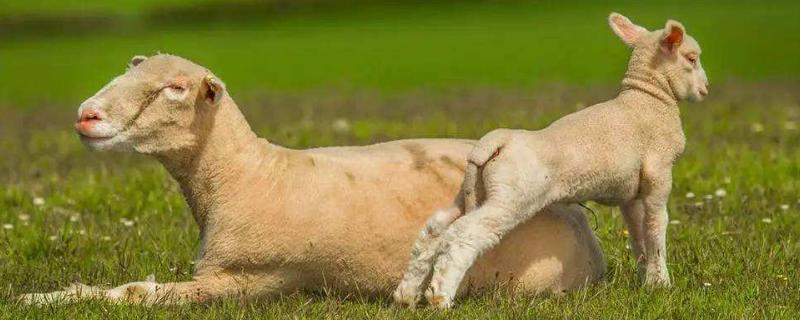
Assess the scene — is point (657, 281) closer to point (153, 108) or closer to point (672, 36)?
point (672, 36)

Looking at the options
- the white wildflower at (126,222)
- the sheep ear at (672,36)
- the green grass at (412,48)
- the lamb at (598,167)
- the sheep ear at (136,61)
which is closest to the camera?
the lamb at (598,167)

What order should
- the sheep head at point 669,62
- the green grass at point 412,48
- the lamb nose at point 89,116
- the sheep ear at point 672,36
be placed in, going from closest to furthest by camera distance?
the lamb nose at point 89,116
the sheep ear at point 672,36
the sheep head at point 669,62
the green grass at point 412,48

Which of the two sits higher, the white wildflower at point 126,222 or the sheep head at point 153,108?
the sheep head at point 153,108

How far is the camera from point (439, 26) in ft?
119

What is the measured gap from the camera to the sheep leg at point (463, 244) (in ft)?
22.4

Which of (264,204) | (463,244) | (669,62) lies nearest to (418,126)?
(669,62)

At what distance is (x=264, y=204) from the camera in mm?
7168

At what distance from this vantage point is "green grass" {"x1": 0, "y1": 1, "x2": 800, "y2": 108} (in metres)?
26.3

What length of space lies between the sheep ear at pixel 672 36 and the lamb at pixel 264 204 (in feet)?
3.04

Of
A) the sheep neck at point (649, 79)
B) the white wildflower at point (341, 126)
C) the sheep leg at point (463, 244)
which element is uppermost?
the sheep neck at point (649, 79)

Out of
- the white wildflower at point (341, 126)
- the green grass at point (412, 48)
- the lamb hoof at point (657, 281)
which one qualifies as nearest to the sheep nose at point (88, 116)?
the lamb hoof at point (657, 281)

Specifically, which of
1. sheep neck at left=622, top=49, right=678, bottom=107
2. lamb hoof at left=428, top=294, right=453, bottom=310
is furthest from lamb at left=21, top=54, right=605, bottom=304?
sheep neck at left=622, top=49, right=678, bottom=107

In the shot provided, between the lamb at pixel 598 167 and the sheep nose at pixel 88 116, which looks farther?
the lamb at pixel 598 167

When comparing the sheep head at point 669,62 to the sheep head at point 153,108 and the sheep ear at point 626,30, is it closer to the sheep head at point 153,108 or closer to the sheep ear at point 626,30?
the sheep ear at point 626,30
